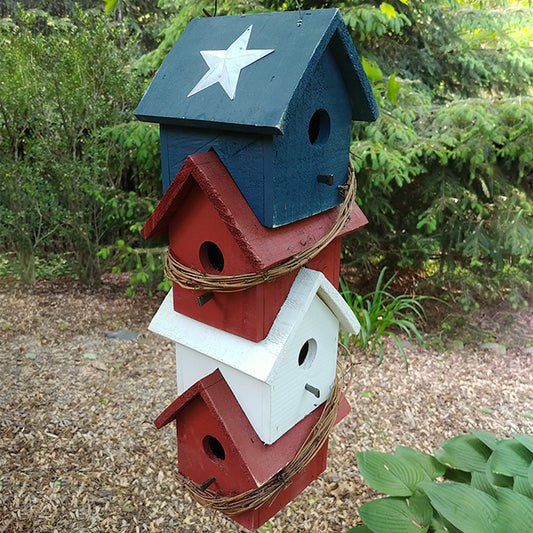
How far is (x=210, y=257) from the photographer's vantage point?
5.19ft

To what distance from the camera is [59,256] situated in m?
5.36

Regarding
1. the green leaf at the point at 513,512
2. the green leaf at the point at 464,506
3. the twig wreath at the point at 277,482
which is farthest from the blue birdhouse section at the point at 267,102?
the green leaf at the point at 513,512

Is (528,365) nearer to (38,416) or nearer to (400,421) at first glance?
(400,421)

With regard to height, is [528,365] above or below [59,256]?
above

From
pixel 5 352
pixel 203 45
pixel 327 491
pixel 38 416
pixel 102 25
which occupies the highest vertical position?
pixel 203 45

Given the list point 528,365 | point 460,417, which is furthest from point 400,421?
point 528,365

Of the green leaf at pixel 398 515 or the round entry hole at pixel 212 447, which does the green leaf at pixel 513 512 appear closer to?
the green leaf at pixel 398 515

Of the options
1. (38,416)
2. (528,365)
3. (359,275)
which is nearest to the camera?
(38,416)

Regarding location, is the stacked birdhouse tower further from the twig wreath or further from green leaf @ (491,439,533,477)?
green leaf @ (491,439,533,477)

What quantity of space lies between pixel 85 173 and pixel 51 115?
2.17 ft

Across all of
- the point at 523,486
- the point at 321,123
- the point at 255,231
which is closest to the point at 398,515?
the point at 523,486

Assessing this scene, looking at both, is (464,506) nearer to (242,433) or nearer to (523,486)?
(523,486)

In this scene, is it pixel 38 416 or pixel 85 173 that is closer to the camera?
pixel 38 416

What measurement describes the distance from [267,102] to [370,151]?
2549mm
